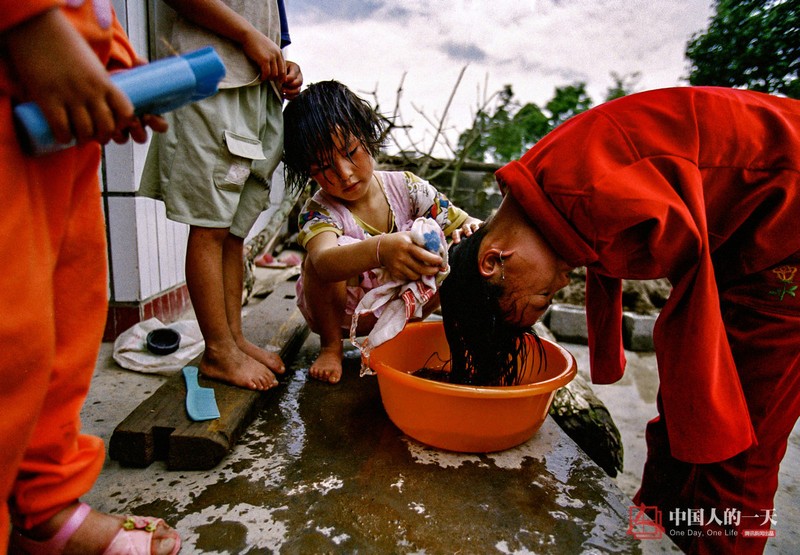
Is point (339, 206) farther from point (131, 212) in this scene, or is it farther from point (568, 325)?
point (568, 325)

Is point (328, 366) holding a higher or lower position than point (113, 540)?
lower

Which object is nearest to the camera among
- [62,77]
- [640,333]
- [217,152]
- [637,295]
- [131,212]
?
[62,77]

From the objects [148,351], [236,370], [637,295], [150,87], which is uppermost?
[150,87]

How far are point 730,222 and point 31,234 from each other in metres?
1.41

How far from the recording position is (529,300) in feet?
4.27

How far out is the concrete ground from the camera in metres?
1.03

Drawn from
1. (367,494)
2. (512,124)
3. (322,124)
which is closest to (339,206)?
(322,124)

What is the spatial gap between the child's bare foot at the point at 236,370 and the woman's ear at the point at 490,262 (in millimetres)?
803

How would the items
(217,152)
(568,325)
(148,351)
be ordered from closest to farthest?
1. (217,152)
2. (148,351)
3. (568,325)

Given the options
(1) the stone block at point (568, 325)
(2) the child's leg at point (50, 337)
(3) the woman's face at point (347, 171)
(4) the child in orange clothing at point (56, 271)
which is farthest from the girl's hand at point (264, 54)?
(1) the stone block at point (568, 325)

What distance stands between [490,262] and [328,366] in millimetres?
816

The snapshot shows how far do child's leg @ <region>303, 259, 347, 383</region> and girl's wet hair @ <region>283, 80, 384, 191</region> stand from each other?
398 millimetres

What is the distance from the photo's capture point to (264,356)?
177 centimetres

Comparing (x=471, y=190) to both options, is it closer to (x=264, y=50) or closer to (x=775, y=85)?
(x=775, y=85)
